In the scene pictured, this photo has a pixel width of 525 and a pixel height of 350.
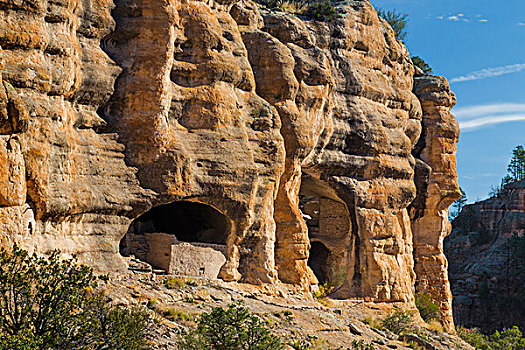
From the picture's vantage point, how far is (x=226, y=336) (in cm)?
1548

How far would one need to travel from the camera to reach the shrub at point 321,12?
2911 centimetres

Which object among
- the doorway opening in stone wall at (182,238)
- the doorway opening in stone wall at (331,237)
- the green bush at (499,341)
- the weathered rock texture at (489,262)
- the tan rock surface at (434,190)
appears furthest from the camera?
the weathered rock texture at (489,262)

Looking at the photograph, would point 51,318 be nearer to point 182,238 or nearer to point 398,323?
point 182,238

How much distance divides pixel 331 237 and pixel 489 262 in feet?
77.1

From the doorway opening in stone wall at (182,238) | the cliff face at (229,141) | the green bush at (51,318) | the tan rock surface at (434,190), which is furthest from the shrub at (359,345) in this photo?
the tan rock surface at (434,190)

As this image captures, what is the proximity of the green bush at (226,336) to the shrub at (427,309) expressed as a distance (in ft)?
53.3

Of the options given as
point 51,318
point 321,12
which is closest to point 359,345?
point 51,318

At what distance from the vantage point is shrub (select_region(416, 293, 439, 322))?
31.2m

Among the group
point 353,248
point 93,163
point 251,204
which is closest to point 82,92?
point 93,163

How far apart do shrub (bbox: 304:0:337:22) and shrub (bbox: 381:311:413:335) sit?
11672mm

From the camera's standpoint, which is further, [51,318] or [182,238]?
[182,238]

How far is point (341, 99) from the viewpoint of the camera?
2806 cm

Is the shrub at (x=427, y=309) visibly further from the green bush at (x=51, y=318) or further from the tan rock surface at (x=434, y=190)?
the green bush at (x=51, y=318)

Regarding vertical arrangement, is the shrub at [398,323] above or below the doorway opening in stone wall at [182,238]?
below
